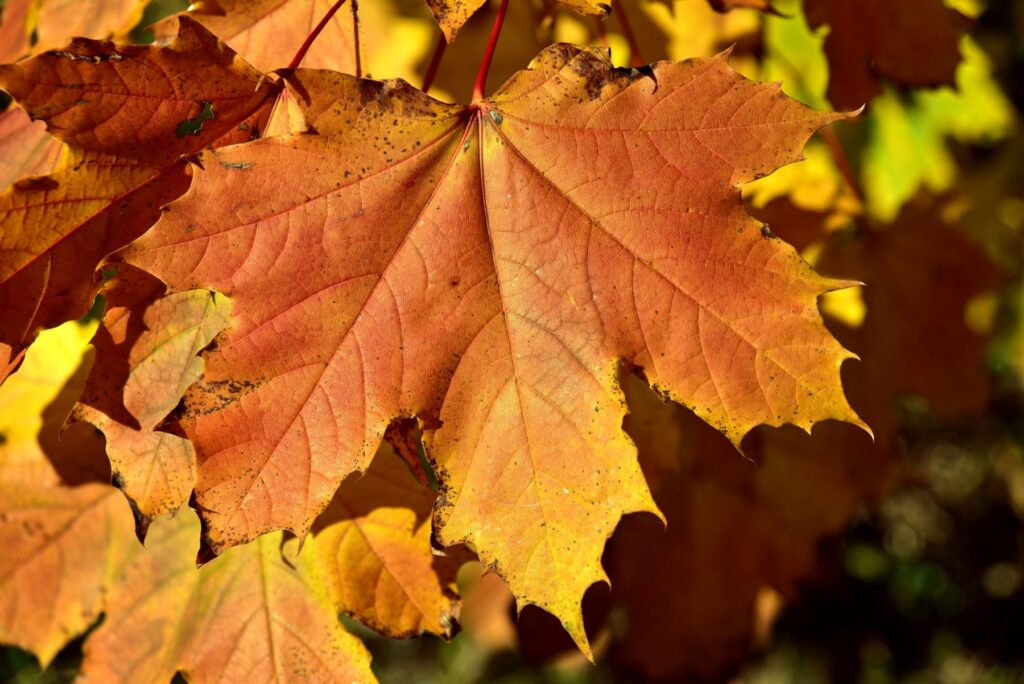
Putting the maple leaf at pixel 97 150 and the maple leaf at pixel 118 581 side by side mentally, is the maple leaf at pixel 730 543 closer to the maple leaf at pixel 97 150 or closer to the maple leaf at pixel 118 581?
the maple leaf at pixel 118 581

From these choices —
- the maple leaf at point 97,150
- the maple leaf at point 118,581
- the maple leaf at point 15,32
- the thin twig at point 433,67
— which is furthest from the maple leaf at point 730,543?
the maple leaf at point 15,32

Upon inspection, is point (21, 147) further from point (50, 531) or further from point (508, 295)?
point (508, 295)

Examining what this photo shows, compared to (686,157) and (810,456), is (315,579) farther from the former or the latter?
(810,456)

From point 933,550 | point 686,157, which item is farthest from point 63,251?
point 933,550

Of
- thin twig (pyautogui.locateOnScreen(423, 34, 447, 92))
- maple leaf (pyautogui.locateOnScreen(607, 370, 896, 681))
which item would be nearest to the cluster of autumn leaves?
thin twig (pyautogui.locateOnScreen(423, 34, 447, 92))

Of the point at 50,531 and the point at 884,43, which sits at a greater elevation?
the point at 884,43

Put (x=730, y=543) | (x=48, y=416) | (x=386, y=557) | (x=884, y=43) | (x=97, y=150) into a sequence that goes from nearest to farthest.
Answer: (x=97, y=150), (x=386, y=557), (x=48, y=416), (x=884, y=43), (x=730, y=543)

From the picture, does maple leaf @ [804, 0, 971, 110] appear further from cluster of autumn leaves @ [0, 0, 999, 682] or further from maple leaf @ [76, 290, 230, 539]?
maple leaf @ [76, 290, 230, 539]

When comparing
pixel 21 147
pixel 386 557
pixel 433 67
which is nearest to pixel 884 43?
pixel 433 67
